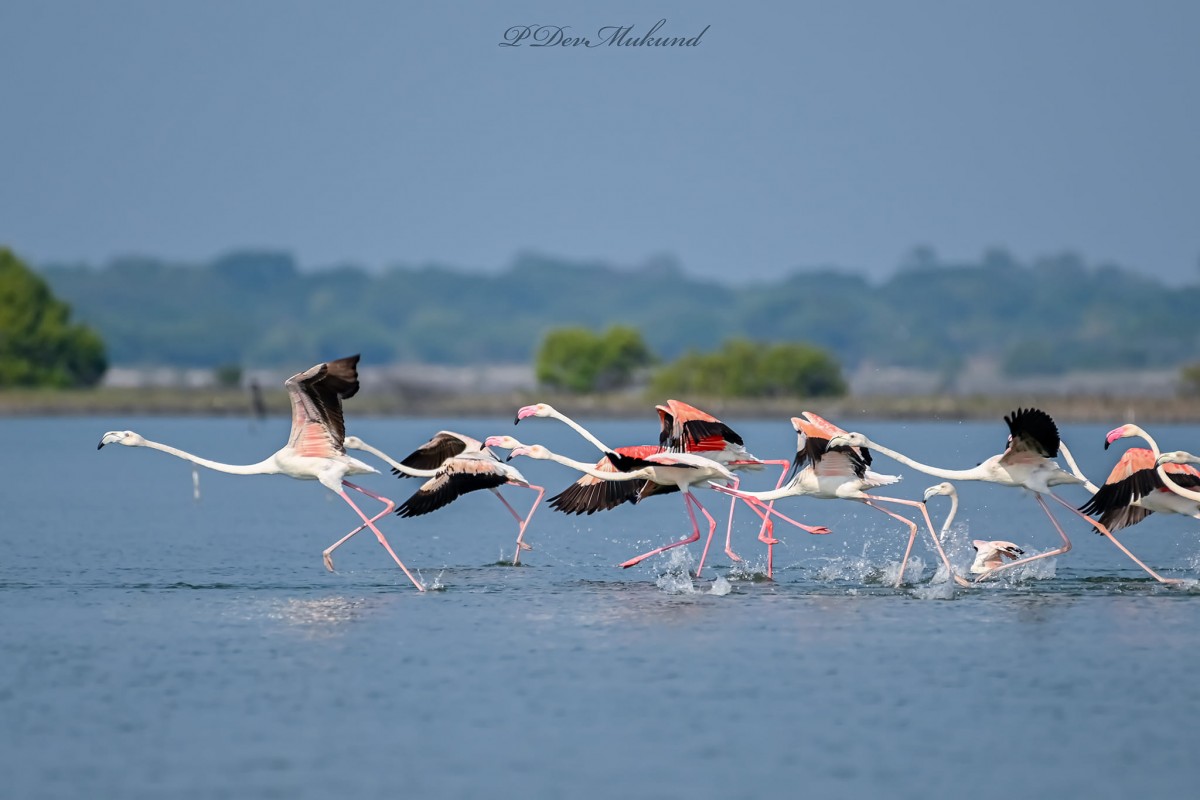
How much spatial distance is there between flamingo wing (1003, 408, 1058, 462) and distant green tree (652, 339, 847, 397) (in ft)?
238

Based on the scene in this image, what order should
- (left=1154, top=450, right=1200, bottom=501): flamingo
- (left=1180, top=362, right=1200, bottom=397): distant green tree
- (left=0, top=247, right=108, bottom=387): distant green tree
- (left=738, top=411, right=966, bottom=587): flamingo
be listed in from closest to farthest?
1. (left=1154, top=450, right=1200, bottom=501): flamingo
2. (left=738, top=411, right=966, bottom=587): flamingo
3. (left=1180, top=362, right=1200, bottom=397): distant green tree
4. (left=0, top=247, right=108, bottom=387): distant green tree

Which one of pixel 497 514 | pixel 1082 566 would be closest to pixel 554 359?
pixel 497 514

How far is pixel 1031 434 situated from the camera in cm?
1884

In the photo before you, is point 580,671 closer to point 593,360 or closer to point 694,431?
point 694,431

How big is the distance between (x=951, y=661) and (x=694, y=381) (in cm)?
7921

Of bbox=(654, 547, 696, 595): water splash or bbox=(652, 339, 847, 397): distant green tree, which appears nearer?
bbox=(654, 547, 696, 595): water splash

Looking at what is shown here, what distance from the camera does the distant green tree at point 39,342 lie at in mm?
100500

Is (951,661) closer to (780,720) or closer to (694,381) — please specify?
(780,720)

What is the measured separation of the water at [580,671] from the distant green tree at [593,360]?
3075 inches

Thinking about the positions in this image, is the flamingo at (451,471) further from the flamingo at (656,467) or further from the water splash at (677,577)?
the water splash at (677,577)

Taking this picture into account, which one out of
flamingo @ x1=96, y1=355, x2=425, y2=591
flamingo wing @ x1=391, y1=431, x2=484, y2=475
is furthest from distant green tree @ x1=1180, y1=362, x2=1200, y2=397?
flamingo @ x1=96, y1=355, x2=425, y2=591

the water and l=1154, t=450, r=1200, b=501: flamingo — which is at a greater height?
l=1154, t=450, r=1200, b=501: flamingo

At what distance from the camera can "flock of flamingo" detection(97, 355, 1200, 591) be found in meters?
19.1

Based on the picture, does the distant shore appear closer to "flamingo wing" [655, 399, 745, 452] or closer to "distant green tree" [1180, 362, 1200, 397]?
"distant green tree" [1180, 362, 1200, 397]
